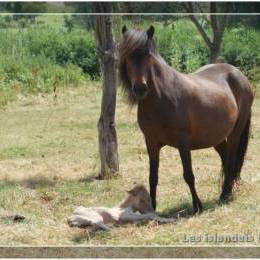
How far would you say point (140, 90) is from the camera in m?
4.93

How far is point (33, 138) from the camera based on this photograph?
32.4ft

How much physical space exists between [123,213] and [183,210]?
687mm

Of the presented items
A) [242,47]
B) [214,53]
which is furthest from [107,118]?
[242,47]

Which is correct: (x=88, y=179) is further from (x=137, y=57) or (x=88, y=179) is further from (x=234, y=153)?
(x=137, y=57)

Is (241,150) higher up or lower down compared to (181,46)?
lower down

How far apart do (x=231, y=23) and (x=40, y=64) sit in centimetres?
441

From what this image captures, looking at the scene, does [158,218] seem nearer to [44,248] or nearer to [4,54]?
[44,248]

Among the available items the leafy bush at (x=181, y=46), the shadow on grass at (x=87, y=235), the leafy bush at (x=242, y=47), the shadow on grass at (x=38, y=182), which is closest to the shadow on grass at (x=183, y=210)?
the shadow on grass at (x=87, y=235)

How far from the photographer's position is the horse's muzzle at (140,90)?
193 inches

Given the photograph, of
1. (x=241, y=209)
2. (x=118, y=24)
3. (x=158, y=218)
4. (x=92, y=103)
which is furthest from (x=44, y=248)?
(x=92, y=103)

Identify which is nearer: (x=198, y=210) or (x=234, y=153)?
(x=198, y=210)

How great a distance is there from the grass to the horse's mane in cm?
97

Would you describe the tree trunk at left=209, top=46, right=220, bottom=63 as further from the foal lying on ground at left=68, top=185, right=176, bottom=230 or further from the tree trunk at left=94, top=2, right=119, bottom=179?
the foal lying on ground at left=68, top=185, right=176, bottom=230

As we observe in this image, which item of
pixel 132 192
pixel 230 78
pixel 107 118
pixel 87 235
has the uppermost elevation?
pixel 230 78
